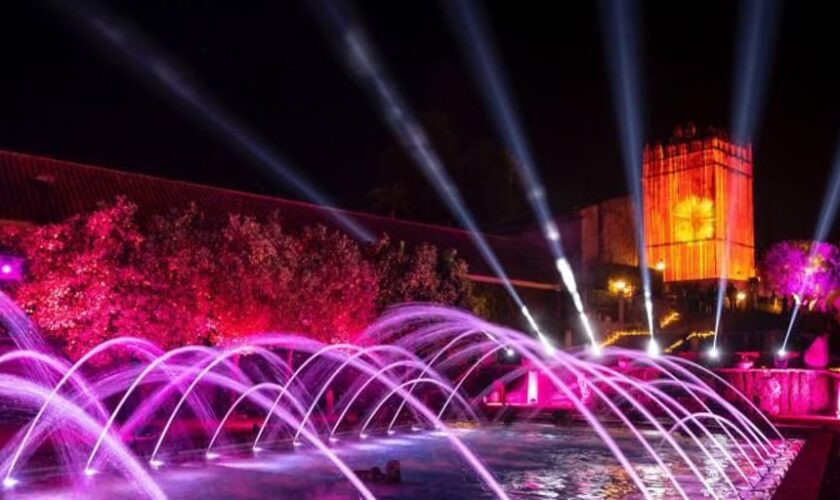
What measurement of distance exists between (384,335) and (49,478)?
14757 mm

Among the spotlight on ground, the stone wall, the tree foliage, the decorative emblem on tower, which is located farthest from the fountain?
the decorative emblem on tower

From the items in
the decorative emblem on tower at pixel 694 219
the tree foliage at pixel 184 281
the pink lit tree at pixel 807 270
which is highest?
the decorative emblem on tower at pixel 694 219

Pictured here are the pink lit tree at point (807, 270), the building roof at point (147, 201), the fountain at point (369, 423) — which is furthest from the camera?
the pink lit tree at point (807, 270)

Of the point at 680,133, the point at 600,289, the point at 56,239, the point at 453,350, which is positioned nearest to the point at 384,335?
the point at 453,350

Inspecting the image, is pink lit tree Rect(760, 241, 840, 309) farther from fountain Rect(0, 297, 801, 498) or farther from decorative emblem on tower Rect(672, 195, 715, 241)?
fountain Rect(0, 297, 801, 498)

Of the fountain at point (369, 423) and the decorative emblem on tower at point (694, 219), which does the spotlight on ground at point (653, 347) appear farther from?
the decorative emblem on tower at point (694, 219)

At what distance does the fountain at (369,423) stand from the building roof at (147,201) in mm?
5456

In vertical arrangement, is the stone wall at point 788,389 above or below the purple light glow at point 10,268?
below

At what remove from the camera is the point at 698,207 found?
73.5 m

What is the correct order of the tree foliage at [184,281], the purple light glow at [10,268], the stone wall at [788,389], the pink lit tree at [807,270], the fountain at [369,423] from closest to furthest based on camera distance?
the fountain at [369,423]
the tree foliage at [184,281]
the purple light glow at [10,268]
the stone wall at [788,389]
the pink lit tree at [807,270]

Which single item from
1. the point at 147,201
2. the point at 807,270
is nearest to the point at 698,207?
the point at 807,270

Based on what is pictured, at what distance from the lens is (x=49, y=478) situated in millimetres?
14250

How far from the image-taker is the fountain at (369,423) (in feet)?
47.4

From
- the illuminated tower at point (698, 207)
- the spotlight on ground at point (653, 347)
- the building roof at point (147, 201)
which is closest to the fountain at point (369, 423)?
the building roof at point (147, 201)
